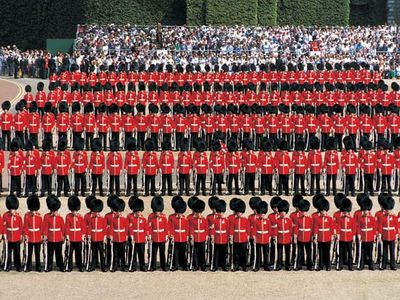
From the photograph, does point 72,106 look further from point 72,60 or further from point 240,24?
point 240,24

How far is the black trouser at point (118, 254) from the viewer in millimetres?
20844

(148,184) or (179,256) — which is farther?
(148,184)

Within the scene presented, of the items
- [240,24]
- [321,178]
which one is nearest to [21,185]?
[321,178]

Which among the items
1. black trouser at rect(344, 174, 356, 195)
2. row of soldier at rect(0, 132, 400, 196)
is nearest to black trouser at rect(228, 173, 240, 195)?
row of soldier at rect(0, 132, 400, 196)

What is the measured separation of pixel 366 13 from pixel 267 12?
5.81 metres

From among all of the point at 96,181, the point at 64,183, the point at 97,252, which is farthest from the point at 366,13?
the point at 97,252

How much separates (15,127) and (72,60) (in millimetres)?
13358

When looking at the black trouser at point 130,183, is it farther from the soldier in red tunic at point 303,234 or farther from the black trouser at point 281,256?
the soldier in red tunic at point 303,234

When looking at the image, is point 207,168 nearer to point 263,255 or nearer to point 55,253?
point 263,255

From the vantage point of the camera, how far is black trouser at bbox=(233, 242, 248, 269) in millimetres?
20875

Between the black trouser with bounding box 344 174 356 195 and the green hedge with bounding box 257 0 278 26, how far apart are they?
80.3ft

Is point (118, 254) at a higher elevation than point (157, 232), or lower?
lower

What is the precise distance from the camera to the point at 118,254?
68.7 ft

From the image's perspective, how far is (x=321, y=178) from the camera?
90.3ft
